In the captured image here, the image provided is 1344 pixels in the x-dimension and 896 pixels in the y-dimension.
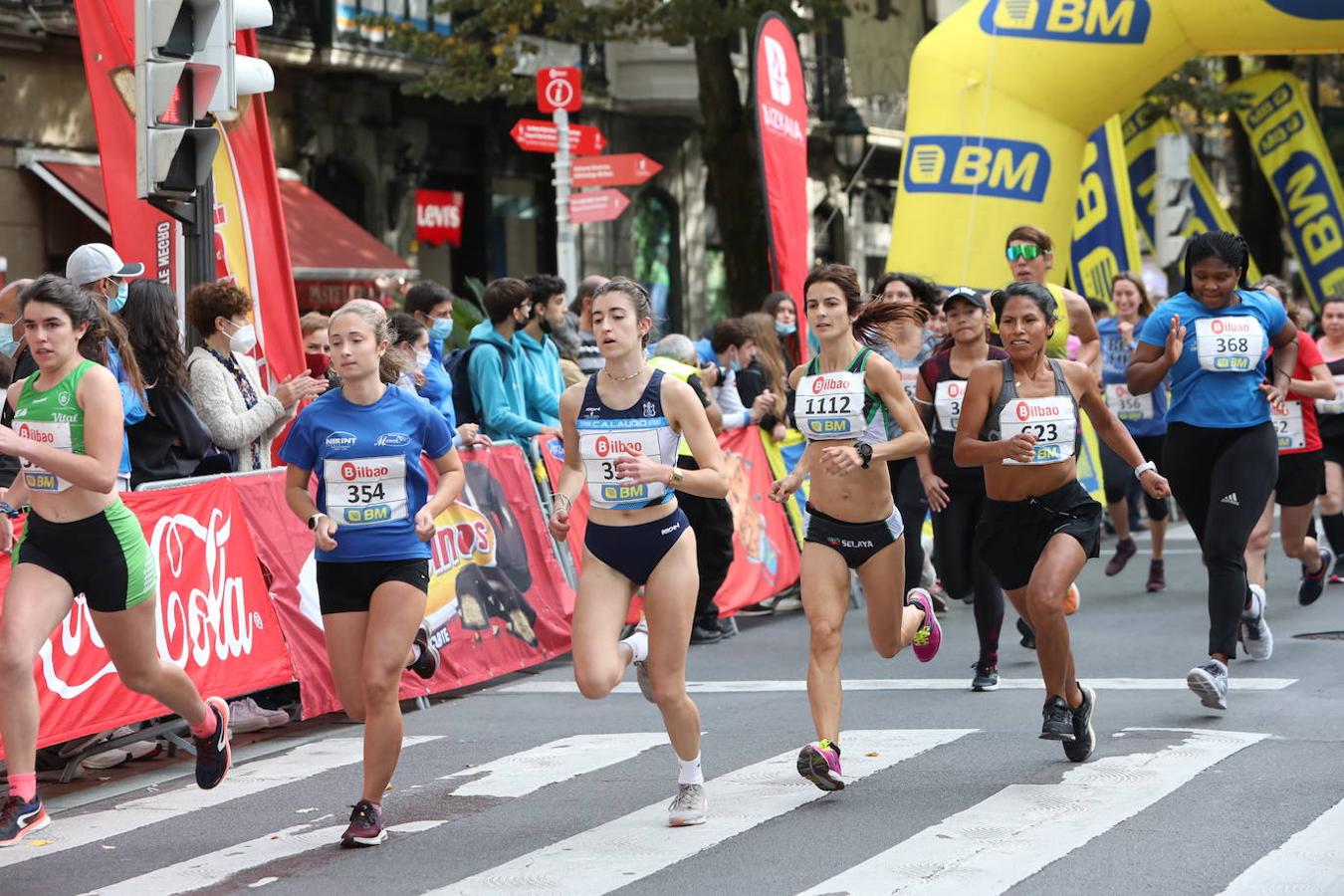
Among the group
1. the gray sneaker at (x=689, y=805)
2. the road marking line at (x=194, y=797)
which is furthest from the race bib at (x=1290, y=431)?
the gray sneaker at (x=689, y=805)

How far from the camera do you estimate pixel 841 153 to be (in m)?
37.5

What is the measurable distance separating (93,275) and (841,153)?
29408mm

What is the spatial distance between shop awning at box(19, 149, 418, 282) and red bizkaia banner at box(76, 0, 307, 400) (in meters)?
10.9

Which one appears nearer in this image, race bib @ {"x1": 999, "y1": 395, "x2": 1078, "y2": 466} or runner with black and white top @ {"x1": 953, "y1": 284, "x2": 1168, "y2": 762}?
runner with black and white top @ {"x1": 953, "y1": 284, "x2": 1168, "y2": 762}

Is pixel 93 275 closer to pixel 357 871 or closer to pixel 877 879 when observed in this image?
pixel 357 871

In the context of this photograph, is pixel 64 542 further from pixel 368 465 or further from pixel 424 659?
pixel 424 659

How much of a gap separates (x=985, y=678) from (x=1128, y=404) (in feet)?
21.4

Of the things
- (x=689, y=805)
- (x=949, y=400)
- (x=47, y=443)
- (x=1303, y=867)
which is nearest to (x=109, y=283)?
(x=47, y=443)

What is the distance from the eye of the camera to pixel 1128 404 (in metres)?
15.8

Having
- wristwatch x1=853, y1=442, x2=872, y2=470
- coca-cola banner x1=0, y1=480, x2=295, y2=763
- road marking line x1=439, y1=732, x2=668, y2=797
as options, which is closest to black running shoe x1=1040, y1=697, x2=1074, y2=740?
wristwatch x1=853, y1=442, x2=872, y2=470

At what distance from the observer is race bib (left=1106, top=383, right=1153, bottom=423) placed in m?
15.4

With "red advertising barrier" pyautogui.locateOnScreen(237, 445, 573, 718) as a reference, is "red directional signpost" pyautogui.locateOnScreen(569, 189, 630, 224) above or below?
above

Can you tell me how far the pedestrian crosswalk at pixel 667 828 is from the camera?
6121 millimetres

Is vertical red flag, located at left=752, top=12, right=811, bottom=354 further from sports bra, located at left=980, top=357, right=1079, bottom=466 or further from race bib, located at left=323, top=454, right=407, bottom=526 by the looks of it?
race bib, located at left=323, top=454, right=407, bottom=526
